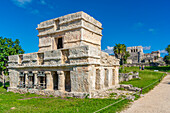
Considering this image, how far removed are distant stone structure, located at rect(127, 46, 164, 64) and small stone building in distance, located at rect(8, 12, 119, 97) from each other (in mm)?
47195

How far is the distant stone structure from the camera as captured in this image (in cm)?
5474

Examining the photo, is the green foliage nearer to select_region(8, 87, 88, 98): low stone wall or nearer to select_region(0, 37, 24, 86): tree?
select_region(0, 37, 24, 86): tree

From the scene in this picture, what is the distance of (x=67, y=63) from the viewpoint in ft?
35.1

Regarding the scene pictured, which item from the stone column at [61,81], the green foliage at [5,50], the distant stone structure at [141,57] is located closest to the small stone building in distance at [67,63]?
the stone column at [61,81]

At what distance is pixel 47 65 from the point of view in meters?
11.6

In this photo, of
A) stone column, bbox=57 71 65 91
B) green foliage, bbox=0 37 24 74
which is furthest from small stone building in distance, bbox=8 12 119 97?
green foliage, bbox=0 37 24 74

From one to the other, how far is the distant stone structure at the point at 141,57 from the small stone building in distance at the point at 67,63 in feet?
155

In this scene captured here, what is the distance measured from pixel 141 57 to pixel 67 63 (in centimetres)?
5564

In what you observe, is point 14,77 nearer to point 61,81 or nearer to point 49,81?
point 49,81

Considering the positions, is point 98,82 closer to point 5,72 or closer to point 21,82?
point 21,82

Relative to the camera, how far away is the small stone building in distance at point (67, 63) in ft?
32.1

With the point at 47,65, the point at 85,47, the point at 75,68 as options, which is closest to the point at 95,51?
the point at 85,47

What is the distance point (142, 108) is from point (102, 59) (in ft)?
17.9

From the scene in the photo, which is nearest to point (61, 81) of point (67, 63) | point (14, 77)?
point (67, 63)
